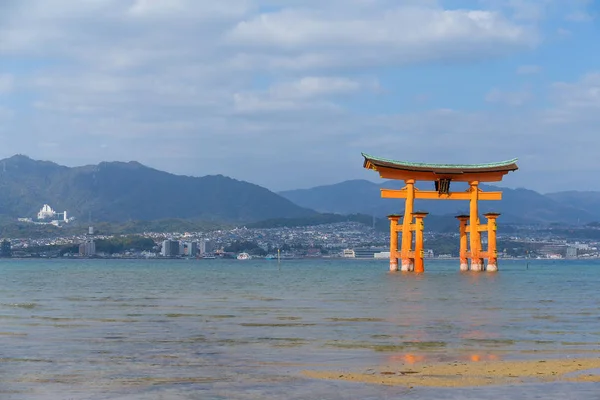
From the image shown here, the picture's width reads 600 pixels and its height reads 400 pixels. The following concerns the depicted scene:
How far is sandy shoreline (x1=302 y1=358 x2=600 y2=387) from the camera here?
15711 millimetres

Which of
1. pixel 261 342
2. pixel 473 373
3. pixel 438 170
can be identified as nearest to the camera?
pixel 473 373

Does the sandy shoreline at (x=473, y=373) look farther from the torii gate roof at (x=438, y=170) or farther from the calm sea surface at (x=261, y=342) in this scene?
the torii gate roof at (x=438, y=170)

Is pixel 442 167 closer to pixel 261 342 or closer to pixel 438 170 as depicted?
pixel 438 170

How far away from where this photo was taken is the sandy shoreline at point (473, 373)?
1571 centimetres

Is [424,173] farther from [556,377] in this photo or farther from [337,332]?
[556,377]

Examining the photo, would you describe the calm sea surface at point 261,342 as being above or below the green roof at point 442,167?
below

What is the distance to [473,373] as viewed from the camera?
16.6 m

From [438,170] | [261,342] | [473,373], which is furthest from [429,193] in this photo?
[473,373]

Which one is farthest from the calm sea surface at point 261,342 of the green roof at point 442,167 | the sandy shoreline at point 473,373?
the green roof at point 442,167

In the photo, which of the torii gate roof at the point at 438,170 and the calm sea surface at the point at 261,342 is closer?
the calm sea surface at the point at 261,342

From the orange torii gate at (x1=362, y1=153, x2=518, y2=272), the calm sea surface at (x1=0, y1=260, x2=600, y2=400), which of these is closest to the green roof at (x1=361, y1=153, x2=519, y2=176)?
the orange torii gate at (x1=362, y1=153, x2=518, y2=272)

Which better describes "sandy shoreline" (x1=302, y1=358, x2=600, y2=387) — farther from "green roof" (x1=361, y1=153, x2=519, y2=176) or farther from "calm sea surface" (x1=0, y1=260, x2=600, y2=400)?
"green roof" (x1=361, y1=153, x2=519, y2=176)

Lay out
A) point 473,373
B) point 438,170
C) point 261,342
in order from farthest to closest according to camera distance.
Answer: point 438,170 < point 261,342 < point 473,373

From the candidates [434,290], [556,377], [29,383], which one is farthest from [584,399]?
[434,290]
